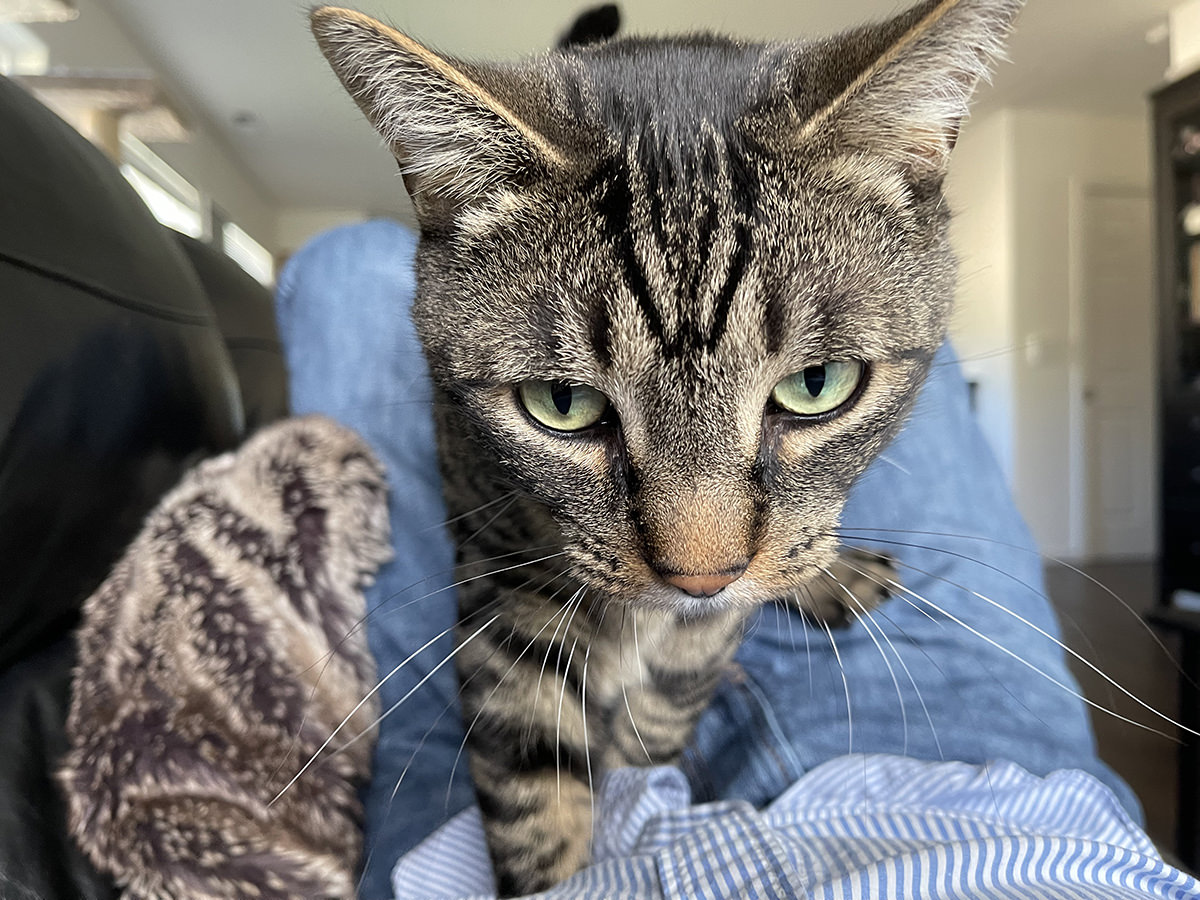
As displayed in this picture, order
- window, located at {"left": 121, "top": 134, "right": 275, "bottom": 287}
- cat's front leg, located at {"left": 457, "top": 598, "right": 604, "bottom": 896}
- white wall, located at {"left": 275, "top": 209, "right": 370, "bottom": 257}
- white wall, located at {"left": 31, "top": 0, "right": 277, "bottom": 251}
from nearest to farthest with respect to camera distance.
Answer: cat's front leg, located at {"left": 457, "top": 598, "right": 604, "bottom": 896} → white wall, located at {"left": 31, "top": 0, "right": 277, "bottom": 251} → window, located at {"left": 121, "top": 134, "right": 275, "bottom": 287} → white wall, located at {"left": 275, "top": 209, "right": 370, "bottom": 257}

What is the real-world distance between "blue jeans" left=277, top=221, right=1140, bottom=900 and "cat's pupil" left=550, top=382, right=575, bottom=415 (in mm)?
180

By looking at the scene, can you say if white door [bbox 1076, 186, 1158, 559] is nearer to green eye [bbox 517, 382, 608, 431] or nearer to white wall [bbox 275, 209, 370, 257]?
green eye [bbox 517, 382, 608, 431]

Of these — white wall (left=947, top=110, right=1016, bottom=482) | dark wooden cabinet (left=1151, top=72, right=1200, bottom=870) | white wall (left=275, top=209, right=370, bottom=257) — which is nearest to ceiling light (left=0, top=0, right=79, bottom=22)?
dark wooden cabinet (left=1151, top=72, right=1200, bottom=870)

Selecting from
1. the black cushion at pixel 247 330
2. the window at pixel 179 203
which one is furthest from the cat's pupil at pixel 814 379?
the window at pixel 179 203

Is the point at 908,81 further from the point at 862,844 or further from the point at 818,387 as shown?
the point at 862,844

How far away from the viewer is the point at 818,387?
48 centimetres

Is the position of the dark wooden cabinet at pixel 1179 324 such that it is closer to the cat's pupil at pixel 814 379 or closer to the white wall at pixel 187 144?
the cat's pupil at pixel 814 379

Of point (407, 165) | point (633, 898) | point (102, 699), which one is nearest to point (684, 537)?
point (633, 898)

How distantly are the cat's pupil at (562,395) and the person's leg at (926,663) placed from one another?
9.8 inches

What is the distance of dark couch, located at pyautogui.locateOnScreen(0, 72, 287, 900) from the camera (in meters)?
0.47

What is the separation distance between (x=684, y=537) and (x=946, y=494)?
0.53m

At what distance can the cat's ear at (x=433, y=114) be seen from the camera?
0.43 meters

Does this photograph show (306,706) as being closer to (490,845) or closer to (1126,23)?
(490,845)

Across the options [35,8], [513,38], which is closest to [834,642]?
[35,8]
